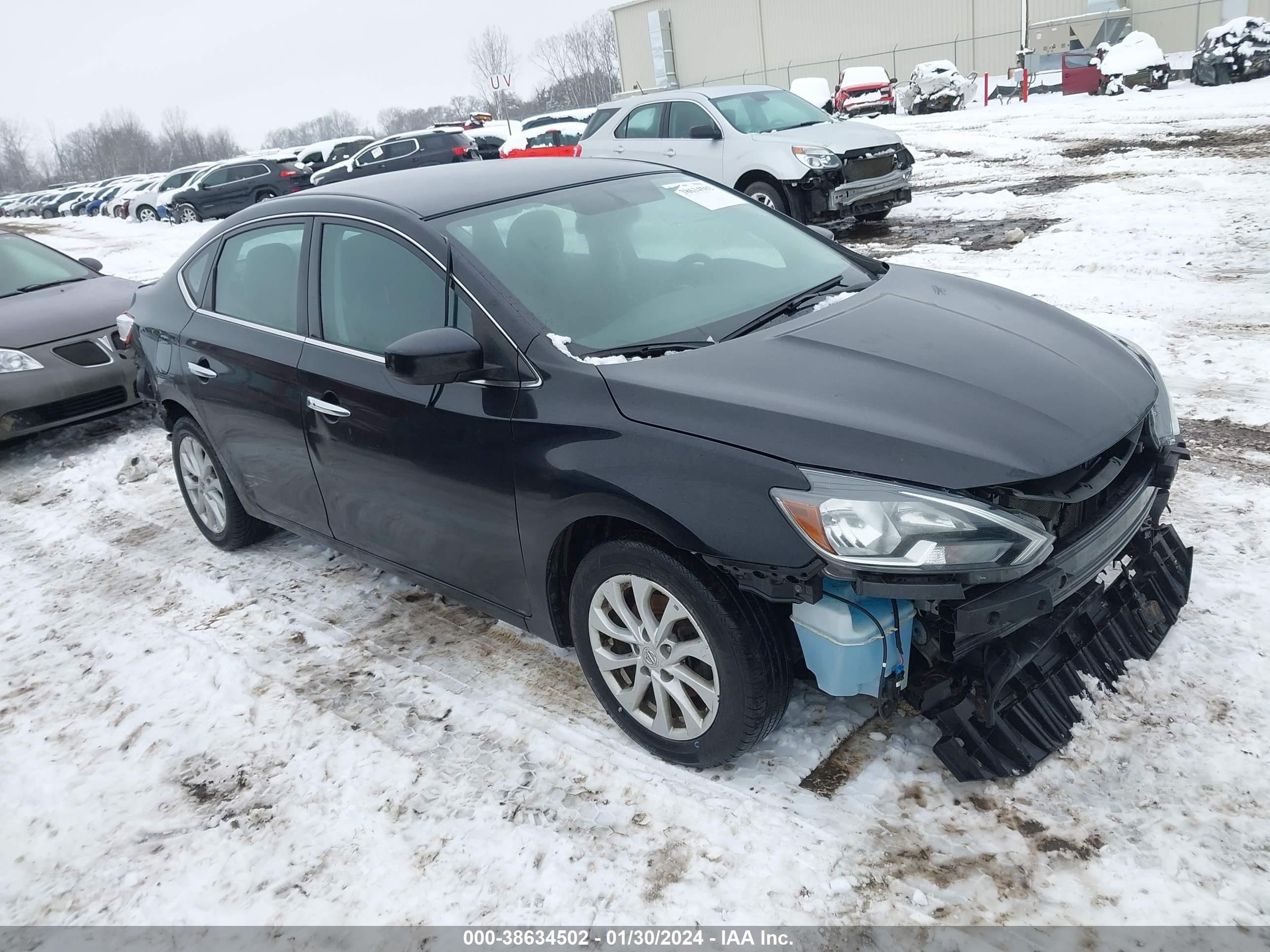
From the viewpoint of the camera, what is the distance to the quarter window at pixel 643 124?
39.2 feet

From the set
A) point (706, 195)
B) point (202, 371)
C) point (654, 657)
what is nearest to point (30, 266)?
point (202, 371)

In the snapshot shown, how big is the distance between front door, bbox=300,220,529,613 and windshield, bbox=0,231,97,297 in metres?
5.74

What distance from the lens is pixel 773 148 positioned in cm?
1066

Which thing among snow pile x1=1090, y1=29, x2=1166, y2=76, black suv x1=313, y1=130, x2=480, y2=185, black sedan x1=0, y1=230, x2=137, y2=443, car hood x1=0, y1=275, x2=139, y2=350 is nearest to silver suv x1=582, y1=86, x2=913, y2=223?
car hood x1=0, y1=275, x2=139, y2=350

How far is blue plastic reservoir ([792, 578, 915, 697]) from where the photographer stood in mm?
2510

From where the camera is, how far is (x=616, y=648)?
9.97 feet

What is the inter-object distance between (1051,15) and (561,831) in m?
40.4

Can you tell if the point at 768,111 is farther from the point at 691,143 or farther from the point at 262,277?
the point at 262,277

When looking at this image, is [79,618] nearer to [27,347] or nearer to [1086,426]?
[27,347]

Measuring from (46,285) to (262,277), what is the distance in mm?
5175

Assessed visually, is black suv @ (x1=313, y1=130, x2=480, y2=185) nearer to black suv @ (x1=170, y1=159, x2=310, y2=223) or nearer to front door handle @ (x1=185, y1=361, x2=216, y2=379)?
black suv @ (x1=170, y1=159, x2=310, y2=223)

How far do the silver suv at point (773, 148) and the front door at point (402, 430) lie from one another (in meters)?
6.77

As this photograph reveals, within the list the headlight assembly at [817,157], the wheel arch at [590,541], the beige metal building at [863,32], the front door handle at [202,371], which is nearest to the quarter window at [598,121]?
the headlight assembly at [817,157]

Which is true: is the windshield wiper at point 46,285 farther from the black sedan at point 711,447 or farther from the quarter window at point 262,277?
the black sedan at point 711,447
